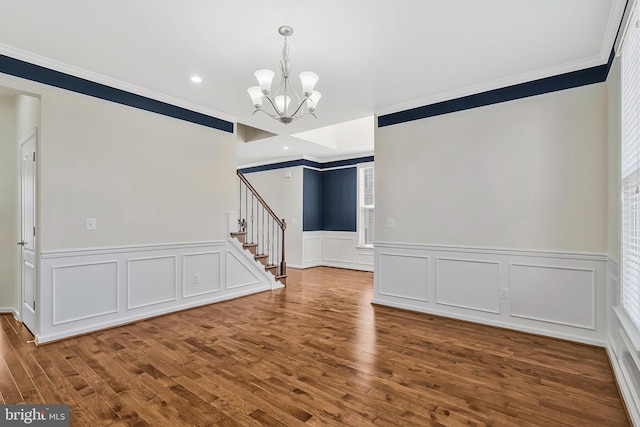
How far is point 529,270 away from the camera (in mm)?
3443

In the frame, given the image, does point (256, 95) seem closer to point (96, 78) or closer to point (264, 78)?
point (264, 78)

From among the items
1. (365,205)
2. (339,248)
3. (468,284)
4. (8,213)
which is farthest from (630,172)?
(8,213)

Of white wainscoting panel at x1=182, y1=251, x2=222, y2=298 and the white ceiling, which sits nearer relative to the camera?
the white ceiling

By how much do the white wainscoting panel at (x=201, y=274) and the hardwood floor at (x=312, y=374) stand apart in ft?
2.07

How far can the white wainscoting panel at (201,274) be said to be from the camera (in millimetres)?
4312

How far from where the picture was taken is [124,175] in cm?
371

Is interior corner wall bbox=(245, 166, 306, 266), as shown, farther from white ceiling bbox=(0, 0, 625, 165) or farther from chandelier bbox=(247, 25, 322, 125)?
chandelier bbox=(247, 25, 322, 125)

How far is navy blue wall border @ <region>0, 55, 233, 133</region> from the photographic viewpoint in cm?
297

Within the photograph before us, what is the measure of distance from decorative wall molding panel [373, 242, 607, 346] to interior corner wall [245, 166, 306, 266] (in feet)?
11.3

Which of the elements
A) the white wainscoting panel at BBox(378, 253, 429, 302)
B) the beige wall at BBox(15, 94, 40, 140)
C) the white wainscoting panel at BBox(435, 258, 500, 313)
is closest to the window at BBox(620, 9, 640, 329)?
the white wainscoting panel at BBox(435, 258, 500, 313)

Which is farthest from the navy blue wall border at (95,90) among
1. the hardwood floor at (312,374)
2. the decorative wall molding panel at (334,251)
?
the decorative wall molding panel at (334,251)

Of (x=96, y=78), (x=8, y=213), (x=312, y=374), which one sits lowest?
(x=312, y=374)

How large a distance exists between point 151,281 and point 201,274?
2.20 ft

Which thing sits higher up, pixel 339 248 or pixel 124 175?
pixel 124 175
